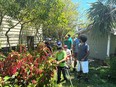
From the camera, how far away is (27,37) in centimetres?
1853

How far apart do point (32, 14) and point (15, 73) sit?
6.86 metres

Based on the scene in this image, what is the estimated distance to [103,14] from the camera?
12797 millimetres

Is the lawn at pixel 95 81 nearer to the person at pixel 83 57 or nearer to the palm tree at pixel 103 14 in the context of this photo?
the person at pixel 83 57

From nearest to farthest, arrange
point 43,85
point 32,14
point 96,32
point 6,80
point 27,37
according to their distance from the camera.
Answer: point 6,80
point 43,85
point 32,14
point 96,32
point 27,37

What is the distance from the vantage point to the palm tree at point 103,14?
12.6 meters

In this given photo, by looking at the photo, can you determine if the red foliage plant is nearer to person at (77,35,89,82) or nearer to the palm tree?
person at (77,35,89,82)

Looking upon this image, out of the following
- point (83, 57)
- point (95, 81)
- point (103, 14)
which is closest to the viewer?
point (83, 57)

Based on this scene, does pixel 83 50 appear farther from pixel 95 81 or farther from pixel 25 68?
pixel 25 68

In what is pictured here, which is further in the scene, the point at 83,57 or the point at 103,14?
the point at 103,14

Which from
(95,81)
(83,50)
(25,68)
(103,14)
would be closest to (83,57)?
(83,50)

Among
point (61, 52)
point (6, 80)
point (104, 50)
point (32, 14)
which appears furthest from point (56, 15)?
point (6, 80)

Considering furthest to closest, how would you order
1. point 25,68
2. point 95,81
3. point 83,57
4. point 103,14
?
1. point 103,14
2. point 95,81
3. point 83,57
4. point 25,68

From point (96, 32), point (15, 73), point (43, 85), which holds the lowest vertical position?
point (43, 85)

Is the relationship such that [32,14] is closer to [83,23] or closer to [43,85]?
[43,85]
